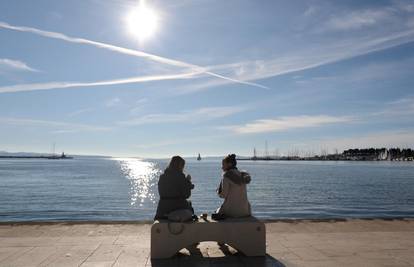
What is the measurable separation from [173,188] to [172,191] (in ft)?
0.20

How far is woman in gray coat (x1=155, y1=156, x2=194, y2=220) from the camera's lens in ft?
27.5

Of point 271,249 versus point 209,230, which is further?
point 271,249

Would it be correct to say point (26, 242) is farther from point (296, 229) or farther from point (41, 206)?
point (41, 206)

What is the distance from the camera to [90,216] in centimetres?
2789

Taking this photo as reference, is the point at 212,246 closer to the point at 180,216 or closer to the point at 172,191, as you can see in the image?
the point at 180,216

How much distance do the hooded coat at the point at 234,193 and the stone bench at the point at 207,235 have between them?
1.34ft

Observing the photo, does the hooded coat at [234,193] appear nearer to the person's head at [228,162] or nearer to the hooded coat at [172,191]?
the person's head at [228,162]

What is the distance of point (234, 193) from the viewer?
8578 millimetres

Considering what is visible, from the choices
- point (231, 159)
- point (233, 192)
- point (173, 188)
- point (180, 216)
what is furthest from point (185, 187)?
point (231, 159)

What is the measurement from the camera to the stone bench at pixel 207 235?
798 cm

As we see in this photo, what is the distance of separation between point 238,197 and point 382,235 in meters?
4.17

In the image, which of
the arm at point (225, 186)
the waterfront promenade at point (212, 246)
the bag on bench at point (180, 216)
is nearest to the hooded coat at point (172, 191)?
the bag on bench at point (180, 216)

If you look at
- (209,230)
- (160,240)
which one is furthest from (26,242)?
(209,230)

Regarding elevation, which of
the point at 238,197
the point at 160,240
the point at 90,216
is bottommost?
the point at 90,216
